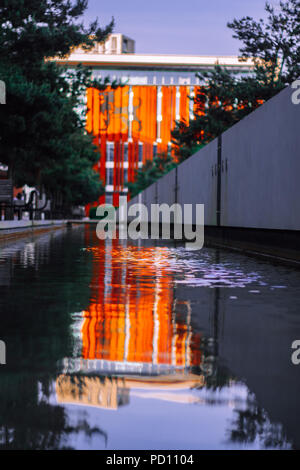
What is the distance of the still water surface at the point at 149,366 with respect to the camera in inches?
128

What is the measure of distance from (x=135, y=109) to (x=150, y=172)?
69.7ft

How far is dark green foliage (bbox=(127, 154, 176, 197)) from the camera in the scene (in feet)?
363

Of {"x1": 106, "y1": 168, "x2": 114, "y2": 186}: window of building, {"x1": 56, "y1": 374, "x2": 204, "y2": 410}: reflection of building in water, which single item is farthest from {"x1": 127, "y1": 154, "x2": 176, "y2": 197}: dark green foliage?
{"x1": 56, "y1": 374, "x2": 204, "y2": 410}: reflection of building in water

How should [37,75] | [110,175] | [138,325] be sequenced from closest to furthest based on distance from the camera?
[138,325] → [37,75] → [110,175]

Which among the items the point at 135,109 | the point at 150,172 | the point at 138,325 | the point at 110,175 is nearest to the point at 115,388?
the point at 138,325

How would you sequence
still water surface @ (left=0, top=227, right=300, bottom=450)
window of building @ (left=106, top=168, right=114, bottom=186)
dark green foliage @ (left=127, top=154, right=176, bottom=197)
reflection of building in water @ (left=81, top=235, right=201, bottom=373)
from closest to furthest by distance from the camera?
still water surface @ (left=0, top=227, right=300, bottom=450) → reflection of building in water @ (left=81, top=235, right=201, bottom=373) → dark green foliage @ (left=127, top=154, right=176, bottom=197) → window of building @ (left=106, top=168, right=114, bottom=186)

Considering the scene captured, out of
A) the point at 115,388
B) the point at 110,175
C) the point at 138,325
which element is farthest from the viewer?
the point at 110,175

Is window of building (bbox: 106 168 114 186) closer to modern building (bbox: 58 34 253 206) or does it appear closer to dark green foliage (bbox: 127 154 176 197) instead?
modern building (bbox: 58 34 253 206)

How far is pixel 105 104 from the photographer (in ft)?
435

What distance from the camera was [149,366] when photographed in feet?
15.1

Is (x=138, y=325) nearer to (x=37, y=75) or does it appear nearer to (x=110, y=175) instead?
(x=37, y=75)

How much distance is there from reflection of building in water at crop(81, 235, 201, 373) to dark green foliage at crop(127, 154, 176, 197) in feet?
309

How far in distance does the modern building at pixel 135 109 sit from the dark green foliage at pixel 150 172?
7473 millimetres
